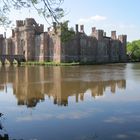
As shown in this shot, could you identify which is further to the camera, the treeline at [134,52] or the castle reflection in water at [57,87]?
the treeline at [134,52]

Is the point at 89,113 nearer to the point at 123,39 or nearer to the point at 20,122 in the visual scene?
the point at 20,122

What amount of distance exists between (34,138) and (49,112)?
5221 millimetres

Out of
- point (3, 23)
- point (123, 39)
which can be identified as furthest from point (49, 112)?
point (123, 39)

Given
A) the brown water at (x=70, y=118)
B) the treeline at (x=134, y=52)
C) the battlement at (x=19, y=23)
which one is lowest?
the brown water at (x=70, y=118)

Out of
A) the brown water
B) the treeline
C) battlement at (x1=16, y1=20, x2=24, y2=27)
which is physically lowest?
the brown water

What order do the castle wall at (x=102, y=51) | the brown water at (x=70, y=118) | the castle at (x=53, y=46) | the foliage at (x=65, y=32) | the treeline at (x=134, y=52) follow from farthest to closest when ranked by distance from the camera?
the treeline at (x=134, y=52) < the castle wall at (x=102, y=51) < the castle at (x=53, y=46) < the brown water at (x=70, y=118) < the foliage at (x=65, y=32)

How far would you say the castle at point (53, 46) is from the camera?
308 feet

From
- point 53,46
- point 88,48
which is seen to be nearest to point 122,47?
point 88,48

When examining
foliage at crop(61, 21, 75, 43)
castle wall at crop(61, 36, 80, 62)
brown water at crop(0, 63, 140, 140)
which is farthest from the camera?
castle wall at crop(61, 36, 80, 62)

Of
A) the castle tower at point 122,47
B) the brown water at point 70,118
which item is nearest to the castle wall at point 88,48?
the castle tower at point 122,47

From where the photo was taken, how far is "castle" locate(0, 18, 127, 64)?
9395 cm

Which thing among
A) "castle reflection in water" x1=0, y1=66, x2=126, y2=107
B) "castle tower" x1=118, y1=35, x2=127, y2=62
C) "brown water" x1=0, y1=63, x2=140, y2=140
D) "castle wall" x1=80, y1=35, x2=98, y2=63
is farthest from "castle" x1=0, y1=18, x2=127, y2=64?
"brown water" x1=0, y1=63, x2=140, y2=140

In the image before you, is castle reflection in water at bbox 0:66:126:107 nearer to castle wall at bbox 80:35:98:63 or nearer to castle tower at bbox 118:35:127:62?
castle wall at bbox 80:35:98:63

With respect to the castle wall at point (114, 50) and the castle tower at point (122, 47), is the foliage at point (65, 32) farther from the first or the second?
the castle tower at point (122, 47)
